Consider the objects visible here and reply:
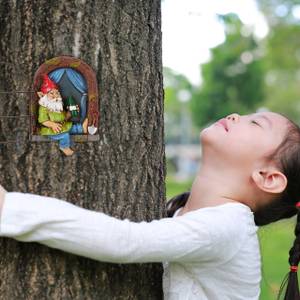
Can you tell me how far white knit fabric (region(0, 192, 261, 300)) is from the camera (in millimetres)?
1756

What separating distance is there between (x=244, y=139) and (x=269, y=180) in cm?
17

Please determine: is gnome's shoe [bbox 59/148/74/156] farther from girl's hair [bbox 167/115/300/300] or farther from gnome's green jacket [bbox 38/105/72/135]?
girl's hair [bbox 167/115/300/300]

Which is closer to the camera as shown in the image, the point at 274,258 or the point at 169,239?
the point at 169,239

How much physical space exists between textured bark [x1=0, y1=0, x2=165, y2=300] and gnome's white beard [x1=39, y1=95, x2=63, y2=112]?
50mm

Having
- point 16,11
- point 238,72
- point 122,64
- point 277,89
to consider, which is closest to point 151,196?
point 122,64

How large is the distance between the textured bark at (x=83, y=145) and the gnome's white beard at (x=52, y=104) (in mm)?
50

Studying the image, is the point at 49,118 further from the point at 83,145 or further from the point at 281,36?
the point at 281,36

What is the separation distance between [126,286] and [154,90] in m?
0.67

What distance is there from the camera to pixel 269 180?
88.0 inches

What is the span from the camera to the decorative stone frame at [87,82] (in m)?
Result: 1.92

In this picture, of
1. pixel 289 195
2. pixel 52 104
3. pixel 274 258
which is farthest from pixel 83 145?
pixel 274 258

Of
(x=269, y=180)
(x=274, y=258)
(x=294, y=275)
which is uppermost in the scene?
(x=269, y=180)

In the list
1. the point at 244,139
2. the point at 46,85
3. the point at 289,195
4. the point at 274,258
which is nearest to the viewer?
the point at 46,85

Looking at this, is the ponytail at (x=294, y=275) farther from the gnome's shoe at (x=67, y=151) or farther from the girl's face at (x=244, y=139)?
the gnome's shoe at (x=67, y=151)
